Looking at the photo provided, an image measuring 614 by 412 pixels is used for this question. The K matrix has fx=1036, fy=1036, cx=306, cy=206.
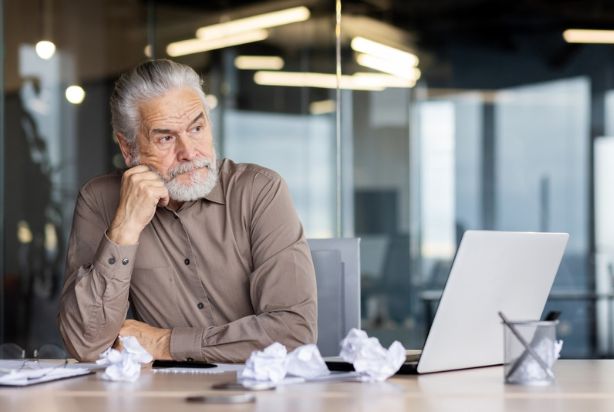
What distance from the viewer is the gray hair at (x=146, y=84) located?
9.02ft

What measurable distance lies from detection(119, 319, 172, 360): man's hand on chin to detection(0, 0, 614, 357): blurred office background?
333 centimetres

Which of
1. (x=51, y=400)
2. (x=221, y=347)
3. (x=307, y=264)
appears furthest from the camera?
(x=307, y=264)

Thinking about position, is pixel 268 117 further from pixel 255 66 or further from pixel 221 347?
pixel 221 347

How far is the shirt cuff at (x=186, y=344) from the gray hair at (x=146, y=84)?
64 cm

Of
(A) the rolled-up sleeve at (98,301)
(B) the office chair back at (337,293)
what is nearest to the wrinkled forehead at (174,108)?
(A) the rolled-up sleeve at (98,301)

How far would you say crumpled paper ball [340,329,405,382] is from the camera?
193cm

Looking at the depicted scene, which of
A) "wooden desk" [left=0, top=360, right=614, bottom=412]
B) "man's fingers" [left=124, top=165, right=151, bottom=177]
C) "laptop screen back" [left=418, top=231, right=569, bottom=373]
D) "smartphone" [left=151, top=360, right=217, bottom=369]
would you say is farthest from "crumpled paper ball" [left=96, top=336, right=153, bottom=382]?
"man's fingers" [left=124, top=165, right=151, bottom=177]

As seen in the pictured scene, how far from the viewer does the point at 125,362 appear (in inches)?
78.5

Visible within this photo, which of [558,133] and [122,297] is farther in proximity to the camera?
[558,133]

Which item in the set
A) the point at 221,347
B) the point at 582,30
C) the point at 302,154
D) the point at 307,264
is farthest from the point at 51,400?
the point at 582,30

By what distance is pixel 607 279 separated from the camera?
5793 millimetres

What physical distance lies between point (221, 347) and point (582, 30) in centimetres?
405

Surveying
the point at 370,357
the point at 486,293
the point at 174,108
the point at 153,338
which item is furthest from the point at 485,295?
the point at 174,108

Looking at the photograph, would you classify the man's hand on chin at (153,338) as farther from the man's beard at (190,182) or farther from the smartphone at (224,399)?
the smartphone at (224,399)
